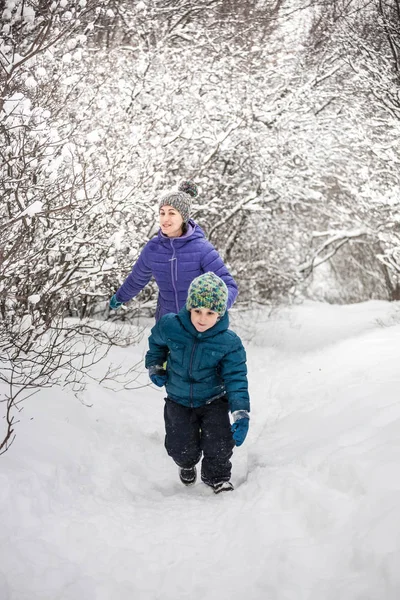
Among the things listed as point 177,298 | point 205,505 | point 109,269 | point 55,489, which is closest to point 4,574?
point 55,489

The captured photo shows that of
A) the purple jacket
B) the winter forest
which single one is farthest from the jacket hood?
the winter forest

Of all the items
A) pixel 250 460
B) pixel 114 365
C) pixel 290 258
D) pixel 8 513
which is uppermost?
pixel 8 513

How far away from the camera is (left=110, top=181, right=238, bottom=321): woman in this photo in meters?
4.02

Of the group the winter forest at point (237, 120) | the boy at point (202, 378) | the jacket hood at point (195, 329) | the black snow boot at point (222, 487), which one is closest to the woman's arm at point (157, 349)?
the boy at point (202, 378)

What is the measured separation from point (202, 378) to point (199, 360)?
0.42 ft

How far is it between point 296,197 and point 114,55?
4146 millimetres

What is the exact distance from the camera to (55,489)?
2.95m

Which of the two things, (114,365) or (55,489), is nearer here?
(55,489)

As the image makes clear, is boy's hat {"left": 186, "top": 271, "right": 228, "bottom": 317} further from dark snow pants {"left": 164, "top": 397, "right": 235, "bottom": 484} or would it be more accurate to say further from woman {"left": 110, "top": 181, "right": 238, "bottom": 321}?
woman {"left": 110, "top": 181, "right": 238, "bottom": 321}

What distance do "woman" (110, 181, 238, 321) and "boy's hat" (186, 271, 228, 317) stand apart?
0.76 meters

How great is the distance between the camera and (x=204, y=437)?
3.32 meters

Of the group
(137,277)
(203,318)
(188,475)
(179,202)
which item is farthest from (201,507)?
→ (179,202)

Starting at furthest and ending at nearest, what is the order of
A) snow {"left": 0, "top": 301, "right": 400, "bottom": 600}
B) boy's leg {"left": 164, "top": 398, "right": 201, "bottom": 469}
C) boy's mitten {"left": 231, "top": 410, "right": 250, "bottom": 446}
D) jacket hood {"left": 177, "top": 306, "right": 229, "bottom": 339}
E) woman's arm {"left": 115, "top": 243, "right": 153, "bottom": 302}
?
woman's arm {"left": 115, "top": 243, "right": 153, "bottom": 302}, boy's leg {"left": 164, "top": 398, "right": 201, "bottom": 469}, jacket hood {"left": 177, "top": 306, "right": 229, "bottom": 339}, boy's mitten {"left": 231, "top": 410, "right": 250, "bottom": 446}, snow {"left": 0, "top": 301, "right": 400, "bottom": 600}

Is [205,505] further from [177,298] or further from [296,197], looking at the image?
[296,197]
